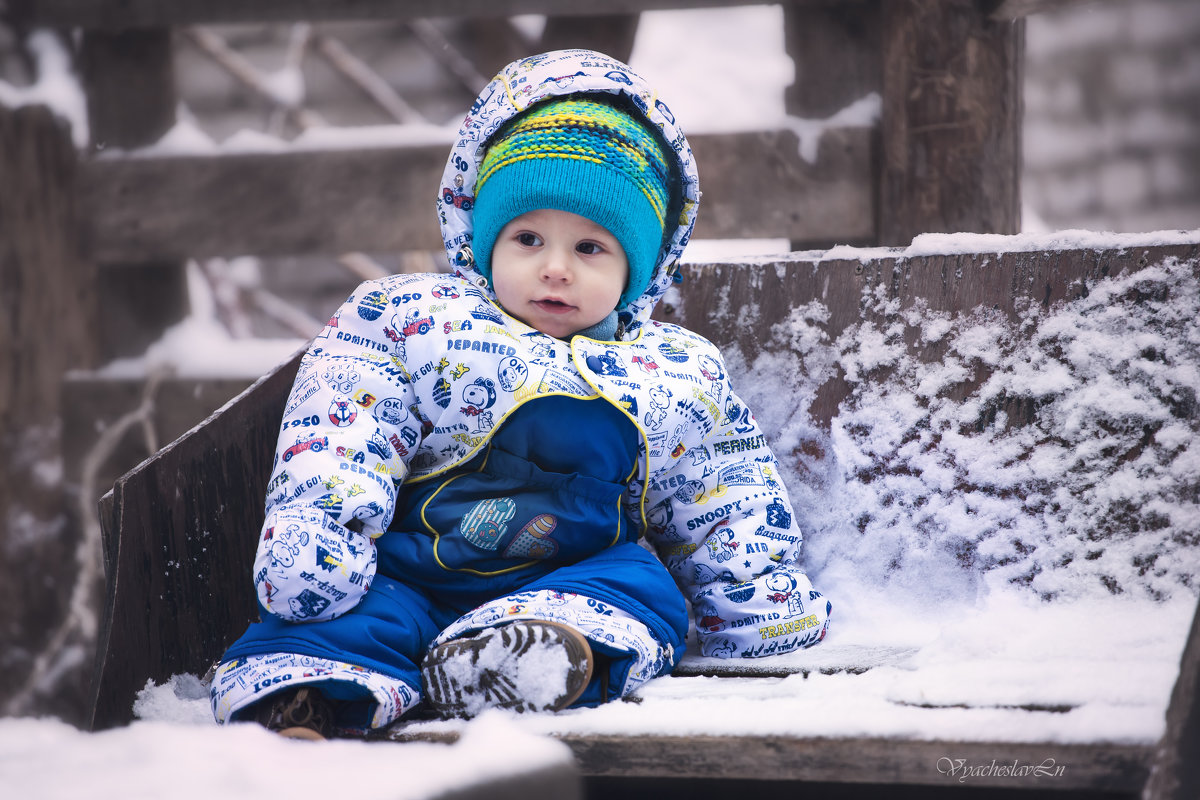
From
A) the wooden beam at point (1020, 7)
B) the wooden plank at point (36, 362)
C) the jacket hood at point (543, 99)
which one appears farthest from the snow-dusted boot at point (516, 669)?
the wooden plank at point (36, 362)

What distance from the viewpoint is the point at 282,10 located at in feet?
7.75

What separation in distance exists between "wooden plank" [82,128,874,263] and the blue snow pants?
1.13m

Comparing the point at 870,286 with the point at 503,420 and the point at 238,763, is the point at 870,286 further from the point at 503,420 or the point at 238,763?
the point at 238,763

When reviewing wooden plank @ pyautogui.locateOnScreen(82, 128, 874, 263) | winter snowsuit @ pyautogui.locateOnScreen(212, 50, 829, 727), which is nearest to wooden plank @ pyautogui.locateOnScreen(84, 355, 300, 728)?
winter snowsuit @ pyautogui.locateOnScreen(212, 50, 829, 727)

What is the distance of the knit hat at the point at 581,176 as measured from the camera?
1.30 m

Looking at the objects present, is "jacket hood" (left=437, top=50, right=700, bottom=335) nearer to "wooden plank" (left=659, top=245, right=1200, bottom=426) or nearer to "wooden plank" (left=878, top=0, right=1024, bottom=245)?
"wooden plank" (left=659, top=245, right=1200, bottom=426)

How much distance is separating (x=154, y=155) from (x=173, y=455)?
1.47 meters

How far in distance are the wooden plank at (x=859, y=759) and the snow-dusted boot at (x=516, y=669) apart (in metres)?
0.08

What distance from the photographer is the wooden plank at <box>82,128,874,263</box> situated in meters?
2.29

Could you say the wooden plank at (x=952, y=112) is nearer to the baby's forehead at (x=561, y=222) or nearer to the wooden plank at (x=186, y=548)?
the baby's forehead at (x=561, y=222)

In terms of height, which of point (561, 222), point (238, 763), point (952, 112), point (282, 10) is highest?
point (282, 10)

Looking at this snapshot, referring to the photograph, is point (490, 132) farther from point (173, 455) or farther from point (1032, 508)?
point (1032, 508)

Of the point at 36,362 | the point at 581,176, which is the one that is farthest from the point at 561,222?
the point at 36,362

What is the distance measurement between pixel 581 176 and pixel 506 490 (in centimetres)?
44
